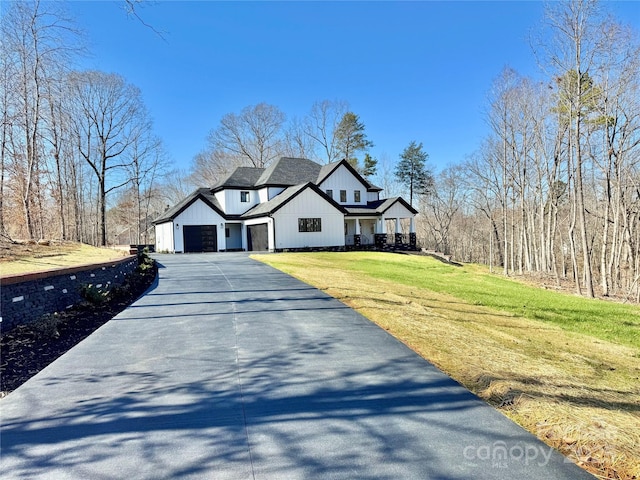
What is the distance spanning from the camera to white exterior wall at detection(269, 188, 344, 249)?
83.6ft

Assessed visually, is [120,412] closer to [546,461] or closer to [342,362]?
[342,362]

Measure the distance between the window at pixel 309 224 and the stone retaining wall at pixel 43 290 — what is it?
55.4 ft

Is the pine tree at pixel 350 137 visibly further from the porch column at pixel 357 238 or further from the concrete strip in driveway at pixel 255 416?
the concrete strip in driveway at pixel 255 416

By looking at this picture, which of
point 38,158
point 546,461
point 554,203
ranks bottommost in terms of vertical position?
point 546,461

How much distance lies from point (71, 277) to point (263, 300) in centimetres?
→ 415

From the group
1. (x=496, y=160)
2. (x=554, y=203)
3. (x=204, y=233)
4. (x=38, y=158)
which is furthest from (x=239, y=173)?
(x=554, y=203)

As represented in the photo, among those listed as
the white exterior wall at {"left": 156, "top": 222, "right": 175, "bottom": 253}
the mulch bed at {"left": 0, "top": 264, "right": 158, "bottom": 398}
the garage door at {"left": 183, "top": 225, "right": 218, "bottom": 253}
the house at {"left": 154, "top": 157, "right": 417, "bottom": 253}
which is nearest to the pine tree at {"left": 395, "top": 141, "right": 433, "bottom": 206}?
the house at {"left": 154, "top": 157, "right": 417, "bottom": 253}

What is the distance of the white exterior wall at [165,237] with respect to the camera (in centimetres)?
2686

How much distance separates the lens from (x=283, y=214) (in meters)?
25.5

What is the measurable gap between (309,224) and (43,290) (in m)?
20.1

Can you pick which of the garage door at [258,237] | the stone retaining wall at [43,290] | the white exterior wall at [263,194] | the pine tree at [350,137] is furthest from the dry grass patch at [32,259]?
the pine tree at [350,137]

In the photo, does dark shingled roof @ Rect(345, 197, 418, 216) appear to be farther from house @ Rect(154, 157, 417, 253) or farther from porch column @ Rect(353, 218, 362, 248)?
porch column @ Rect(353, 218, 362, 248)

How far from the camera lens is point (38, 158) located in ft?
66.4

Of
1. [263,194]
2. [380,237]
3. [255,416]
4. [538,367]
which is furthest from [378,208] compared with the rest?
[255,416]
